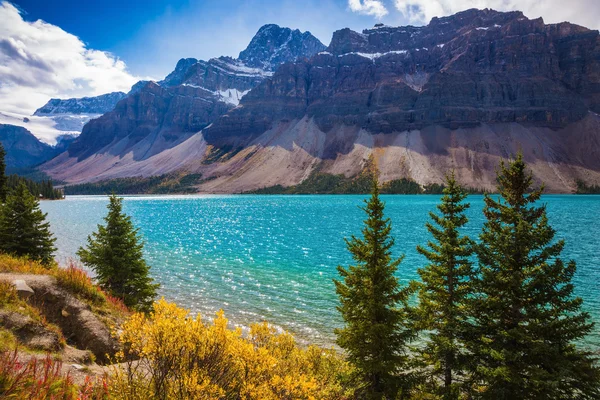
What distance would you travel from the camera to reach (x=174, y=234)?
7356 centimetres

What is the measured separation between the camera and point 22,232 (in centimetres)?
2358

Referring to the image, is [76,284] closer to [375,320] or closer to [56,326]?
[56,326]

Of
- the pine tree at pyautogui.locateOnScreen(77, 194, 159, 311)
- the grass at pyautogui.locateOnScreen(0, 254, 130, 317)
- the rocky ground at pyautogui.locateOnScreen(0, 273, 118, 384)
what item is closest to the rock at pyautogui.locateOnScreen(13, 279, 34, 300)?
the rocky ground at pyautogui.locateOnScreen(0, 273, 118, 384)

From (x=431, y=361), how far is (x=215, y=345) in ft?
36.0

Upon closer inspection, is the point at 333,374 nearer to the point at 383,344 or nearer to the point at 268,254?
the point at 383,344

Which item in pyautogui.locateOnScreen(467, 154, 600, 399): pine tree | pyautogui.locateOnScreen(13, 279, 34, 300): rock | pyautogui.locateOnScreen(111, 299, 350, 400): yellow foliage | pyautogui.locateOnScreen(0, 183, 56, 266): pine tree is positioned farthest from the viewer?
pyautogui.locateOnScreen(0, 183, 56, 266): pine tree

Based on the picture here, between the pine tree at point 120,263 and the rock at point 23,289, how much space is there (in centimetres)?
863

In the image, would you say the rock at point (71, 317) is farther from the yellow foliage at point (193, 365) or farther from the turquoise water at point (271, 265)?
the turquoise water at point (271, 265)

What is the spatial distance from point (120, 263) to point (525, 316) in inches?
908

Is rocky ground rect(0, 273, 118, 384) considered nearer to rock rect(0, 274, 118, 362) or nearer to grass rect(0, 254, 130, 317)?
rock rect(0, 274, 118, 362)

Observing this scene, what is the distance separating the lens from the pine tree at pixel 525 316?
10727 mm

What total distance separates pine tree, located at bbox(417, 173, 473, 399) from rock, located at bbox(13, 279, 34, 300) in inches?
633

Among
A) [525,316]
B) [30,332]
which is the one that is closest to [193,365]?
[30,332]

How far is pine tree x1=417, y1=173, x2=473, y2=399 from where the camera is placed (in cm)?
1345
